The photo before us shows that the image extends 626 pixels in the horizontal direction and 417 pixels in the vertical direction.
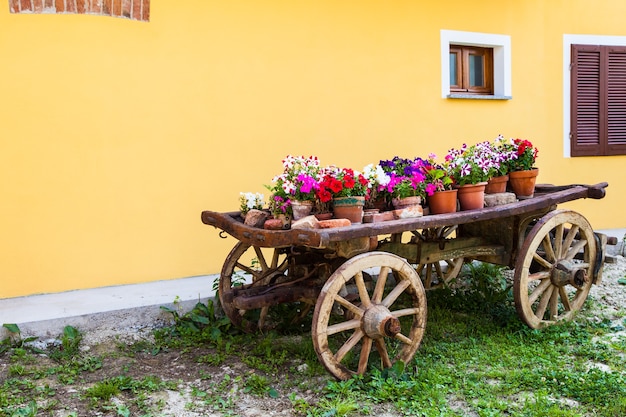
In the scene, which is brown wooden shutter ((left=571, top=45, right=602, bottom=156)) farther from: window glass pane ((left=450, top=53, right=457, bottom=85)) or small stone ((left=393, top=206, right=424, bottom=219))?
small stone ((left=393, top=206, right=424, bottom=219))

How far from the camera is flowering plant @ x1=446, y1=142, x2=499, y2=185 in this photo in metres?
4.15

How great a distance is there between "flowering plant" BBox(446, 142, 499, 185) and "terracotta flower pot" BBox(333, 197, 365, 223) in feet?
2.75

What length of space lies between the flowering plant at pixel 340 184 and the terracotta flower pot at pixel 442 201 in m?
0.49

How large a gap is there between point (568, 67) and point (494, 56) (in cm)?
92

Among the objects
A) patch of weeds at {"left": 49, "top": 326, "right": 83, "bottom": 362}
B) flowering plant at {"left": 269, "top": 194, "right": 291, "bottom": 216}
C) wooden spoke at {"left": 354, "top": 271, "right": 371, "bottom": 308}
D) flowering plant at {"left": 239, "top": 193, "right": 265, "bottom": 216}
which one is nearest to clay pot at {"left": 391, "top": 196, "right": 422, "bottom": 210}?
wooden spoke at {"left": 354, "top": 271, "right": 371, "bottom": 308}

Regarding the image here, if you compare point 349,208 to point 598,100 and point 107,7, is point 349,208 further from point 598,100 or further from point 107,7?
point 598,100

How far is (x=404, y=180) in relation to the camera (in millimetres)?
3926

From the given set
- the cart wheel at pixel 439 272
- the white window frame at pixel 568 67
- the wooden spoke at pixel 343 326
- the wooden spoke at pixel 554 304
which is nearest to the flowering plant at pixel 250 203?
the wooden spoke at pixel 343 326

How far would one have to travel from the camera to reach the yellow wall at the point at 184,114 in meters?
4.85

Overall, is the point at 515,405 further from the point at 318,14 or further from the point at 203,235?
the point at 318,14

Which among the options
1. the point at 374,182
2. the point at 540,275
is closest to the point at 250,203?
the point at 374,182

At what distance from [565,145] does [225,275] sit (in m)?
4.41

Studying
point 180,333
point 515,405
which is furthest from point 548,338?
point 180,333

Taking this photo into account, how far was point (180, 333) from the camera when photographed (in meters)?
4.46
